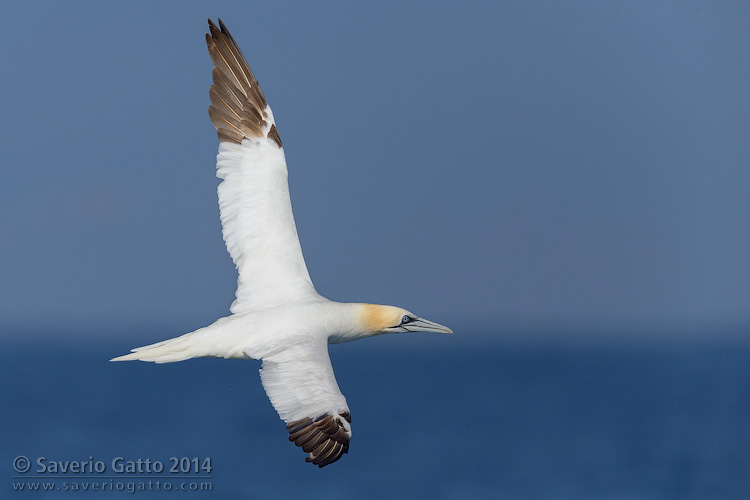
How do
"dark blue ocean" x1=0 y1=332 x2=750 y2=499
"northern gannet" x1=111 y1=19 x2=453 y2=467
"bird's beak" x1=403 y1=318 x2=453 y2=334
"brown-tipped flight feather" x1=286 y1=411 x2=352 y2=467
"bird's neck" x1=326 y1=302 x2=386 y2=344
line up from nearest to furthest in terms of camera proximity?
1. "brown-tipped flight feather" x1=286 y1=411 x2=352 y2=467
2. "northern gannet" x1=111 y1=19 x2=453 y2=467
3. "bird's neck" x1=326 y1=302 x2=386 y2=344
4. "bird's beak" x1=403 y1=318 x2=453 y2=334
5. "dark blue ocean" x1=0 y1=332 x2=750 y2=499

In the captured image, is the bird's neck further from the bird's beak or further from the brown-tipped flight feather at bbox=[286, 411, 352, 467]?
the brown-tipped flight feather at bbox=[286, 411, 352, 467]

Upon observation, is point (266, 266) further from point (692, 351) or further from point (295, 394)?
point (692, 351)

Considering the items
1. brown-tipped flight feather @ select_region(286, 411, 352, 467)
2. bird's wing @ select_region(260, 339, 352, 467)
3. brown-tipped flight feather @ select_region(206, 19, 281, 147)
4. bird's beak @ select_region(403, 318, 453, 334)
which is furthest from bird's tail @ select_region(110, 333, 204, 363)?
brown-tipped flight feather @ select_region(206, 19, 281, 147)

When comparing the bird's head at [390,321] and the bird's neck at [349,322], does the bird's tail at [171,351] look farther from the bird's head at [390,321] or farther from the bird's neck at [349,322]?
the bird's head at [390,321]

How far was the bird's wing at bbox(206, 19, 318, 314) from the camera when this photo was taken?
12.3 m

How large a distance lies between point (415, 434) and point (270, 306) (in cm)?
5674

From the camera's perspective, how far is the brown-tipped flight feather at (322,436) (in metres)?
9.75

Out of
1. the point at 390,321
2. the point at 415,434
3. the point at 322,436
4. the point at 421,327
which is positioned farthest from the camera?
the point at 415,434

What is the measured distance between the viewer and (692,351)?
598 feet

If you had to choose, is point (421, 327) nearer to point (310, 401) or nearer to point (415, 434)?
point (310, 401)

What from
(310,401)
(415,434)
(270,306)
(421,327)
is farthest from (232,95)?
(415,434)

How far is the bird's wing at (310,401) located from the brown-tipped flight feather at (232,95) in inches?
141

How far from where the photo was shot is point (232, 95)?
13336 mm

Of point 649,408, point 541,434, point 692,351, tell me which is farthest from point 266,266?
point 692,351
